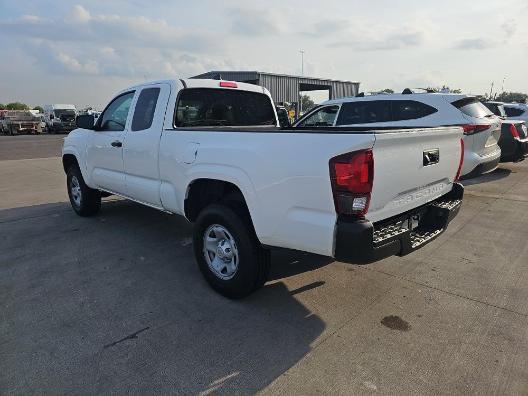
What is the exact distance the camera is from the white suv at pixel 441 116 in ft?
22.7

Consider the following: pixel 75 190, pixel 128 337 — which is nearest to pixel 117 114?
pixel 75 190

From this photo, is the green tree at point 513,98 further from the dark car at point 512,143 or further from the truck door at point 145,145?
the truck door at point 145,145

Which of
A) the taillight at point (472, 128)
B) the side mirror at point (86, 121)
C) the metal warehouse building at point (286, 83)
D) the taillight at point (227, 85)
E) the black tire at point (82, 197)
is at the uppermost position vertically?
the metal warehouse building at point (286, 83)

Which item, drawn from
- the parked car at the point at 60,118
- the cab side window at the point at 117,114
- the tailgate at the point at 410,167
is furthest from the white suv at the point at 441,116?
the parked car at the point at 60,118

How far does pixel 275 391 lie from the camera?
2379 millimetres

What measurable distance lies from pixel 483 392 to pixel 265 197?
1.83m

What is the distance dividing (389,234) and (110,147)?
3762 millimetres

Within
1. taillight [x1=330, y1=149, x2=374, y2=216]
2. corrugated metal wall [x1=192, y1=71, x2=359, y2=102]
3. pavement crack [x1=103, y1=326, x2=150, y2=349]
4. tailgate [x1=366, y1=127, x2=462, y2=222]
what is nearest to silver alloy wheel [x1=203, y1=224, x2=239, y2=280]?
pavement crack [x1=103, y1=326, x2=150, y2=349]

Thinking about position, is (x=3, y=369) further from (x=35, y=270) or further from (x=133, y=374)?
(x=35, y=270)

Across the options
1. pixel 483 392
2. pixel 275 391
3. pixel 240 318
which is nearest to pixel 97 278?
pixel 240 318

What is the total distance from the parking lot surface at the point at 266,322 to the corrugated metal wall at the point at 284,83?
2728 cm

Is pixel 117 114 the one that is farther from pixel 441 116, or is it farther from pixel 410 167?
pixel 441 116

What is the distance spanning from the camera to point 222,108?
4711 millimetres

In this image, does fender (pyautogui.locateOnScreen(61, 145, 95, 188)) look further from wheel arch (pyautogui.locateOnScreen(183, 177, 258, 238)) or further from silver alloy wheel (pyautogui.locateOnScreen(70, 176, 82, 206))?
wheel arch (pyautogui.locateOnScreen(183, 177, 258, 238))
